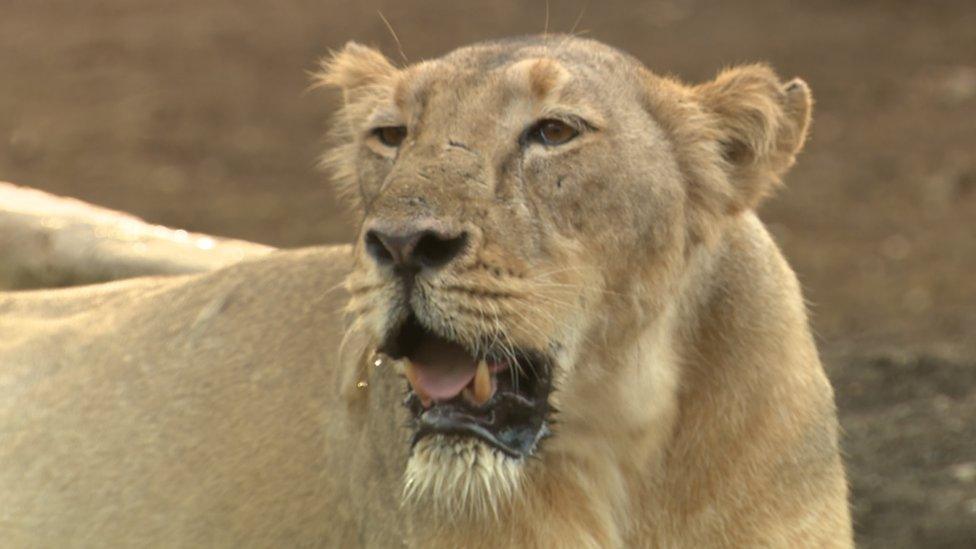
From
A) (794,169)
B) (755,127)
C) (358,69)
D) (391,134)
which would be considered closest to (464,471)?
(391,134)

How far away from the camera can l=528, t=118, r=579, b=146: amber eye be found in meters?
4.07

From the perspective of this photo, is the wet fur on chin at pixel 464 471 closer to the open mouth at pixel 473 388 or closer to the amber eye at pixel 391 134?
the open mouth at pixel 473 388

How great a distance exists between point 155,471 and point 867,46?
29.9 ft

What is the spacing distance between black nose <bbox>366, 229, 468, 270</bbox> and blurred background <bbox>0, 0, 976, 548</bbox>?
285cm

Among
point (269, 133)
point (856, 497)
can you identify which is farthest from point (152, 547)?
point (269, 133)

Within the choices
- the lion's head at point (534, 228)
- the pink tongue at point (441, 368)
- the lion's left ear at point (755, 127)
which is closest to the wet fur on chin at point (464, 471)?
the lion's head at point (534, 228)

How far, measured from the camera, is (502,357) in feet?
12.7

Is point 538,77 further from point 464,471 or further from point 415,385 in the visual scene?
point 464,471

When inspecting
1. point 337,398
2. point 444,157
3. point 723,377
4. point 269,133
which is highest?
point 444,157

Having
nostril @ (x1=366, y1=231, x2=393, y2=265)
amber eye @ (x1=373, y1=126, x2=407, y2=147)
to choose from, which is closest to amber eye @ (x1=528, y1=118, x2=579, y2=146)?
amber eye @ (x1=373, y1=126, x2=407, y2=147)

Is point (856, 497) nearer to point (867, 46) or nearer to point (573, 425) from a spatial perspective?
point (573, 425)

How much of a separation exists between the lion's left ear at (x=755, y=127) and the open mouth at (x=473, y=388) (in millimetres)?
775

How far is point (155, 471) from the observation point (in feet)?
17.5

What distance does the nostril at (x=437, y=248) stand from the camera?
3643 mm
